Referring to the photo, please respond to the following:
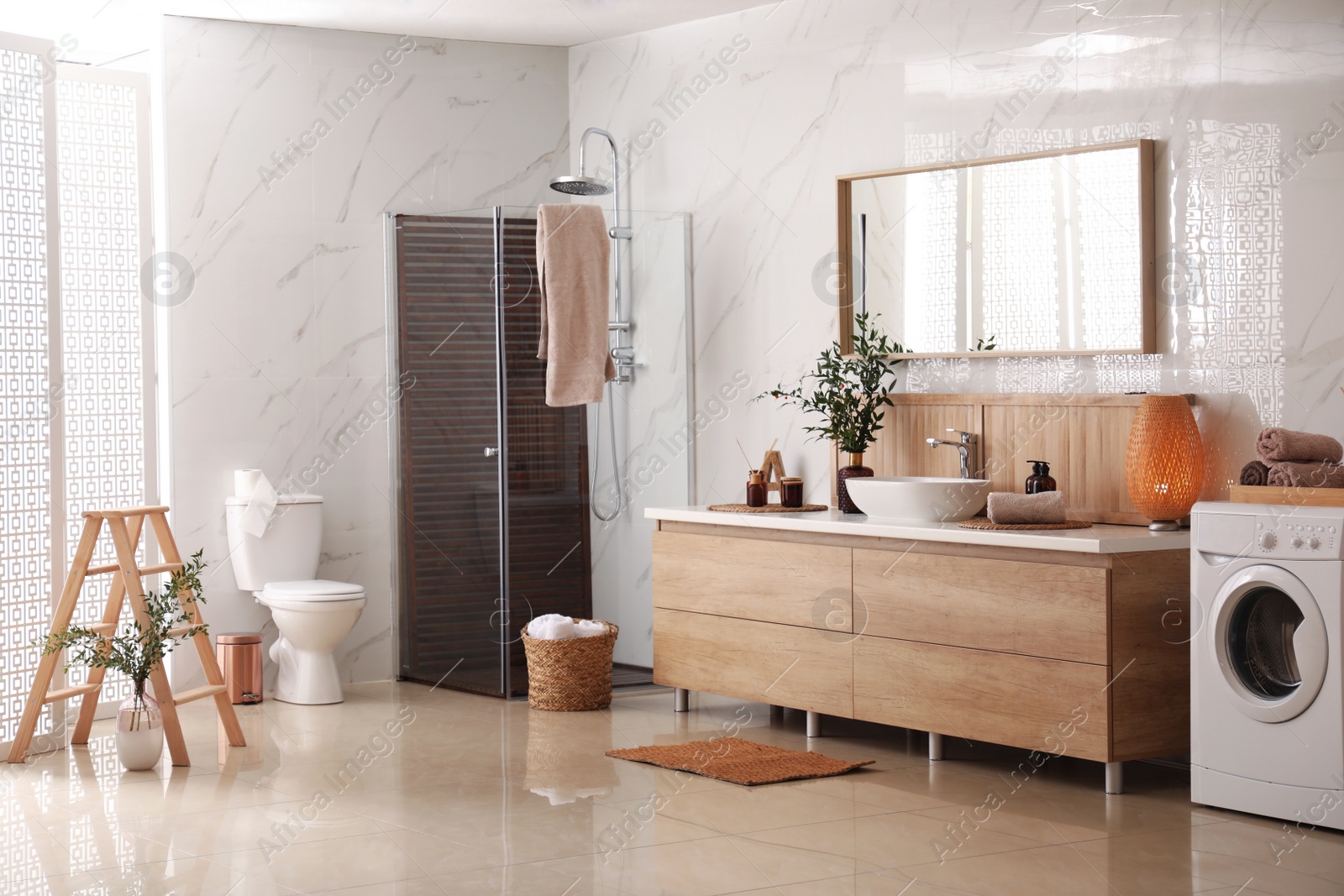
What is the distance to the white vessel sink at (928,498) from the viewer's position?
427 cm

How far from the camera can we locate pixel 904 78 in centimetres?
491

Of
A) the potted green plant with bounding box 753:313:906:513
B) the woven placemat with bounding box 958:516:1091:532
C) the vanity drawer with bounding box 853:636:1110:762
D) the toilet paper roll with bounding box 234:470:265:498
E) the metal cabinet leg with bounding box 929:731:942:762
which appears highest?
the potted green plant with bounding box 753:313:906:513

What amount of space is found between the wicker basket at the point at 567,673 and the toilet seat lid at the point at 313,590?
693 millimetres

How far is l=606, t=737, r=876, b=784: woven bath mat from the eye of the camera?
161 inches

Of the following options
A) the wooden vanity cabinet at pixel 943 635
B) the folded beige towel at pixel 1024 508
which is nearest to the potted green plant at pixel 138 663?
the wooden vanity cabinet at pixel 943 635

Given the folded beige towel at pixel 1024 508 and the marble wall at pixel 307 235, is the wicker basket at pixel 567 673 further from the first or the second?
the folded beige towel at pixel 1024 508

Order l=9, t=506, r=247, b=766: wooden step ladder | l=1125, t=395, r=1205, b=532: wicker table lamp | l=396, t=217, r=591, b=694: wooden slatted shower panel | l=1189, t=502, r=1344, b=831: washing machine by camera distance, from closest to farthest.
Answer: l=1189, t=502, r=1344, b=831: washing machine, l=1125, t=395, r=1205, b=532: wicker table lamp, l=9, t=506, r=247, b=766: wooden step ladder, l=396, t=217, r=591, b=694: wooden slatted shower panel

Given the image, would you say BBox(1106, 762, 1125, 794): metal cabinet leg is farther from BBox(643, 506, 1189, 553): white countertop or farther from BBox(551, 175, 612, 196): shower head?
BBox(551, 175, 612, 196): shower head

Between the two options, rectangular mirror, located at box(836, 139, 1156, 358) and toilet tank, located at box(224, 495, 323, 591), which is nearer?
rectangular mirror, located at box(836, 139, 1156, 358)

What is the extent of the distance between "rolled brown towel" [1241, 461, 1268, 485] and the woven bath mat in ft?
4.45

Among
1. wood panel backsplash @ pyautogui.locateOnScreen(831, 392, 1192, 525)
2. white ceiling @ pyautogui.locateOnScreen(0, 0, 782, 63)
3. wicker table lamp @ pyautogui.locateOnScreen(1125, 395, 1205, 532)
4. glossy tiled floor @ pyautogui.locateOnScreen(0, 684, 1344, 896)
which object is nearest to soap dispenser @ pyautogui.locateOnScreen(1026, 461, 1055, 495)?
wood panel backsplash @ pyautogui.locateOnScreen(831, 392, 1192, 525)

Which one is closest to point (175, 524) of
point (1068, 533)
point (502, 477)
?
point (502, 477)

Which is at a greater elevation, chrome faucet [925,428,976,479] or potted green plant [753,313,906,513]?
potted green plant [753,313,906,513]

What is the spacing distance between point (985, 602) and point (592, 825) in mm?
1268
